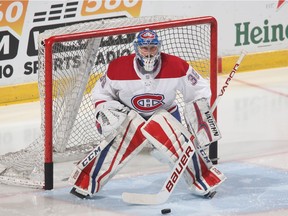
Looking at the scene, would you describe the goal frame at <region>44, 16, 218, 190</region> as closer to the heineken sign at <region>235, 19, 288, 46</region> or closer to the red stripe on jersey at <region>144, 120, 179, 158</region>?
the red stripe on jersey at <region>144, 120, 179, 158</region>

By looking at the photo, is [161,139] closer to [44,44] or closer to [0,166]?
[44,44]

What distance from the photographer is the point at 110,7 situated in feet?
27.9

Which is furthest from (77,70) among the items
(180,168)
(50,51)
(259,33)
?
(259,33)

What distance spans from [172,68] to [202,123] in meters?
0.32

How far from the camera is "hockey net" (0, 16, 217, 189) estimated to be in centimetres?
614

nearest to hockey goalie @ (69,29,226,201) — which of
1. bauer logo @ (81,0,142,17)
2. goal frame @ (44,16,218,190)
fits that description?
goal frame @ (44,16,218,190)

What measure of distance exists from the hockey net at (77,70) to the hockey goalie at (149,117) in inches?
11.9

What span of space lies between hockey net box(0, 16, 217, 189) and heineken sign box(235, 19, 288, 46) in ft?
7.22

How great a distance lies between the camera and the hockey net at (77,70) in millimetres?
6141

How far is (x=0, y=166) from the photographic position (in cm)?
670

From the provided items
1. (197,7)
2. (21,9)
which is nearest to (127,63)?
(21,9)

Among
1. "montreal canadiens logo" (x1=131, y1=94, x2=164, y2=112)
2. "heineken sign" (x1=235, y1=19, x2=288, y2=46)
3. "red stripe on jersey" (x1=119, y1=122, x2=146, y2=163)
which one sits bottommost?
A: "red stripe on jersey" (x1=119, y1=122, x2=146, y2=163)

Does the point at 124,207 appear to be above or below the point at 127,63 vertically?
below

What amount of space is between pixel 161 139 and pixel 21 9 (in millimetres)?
2642
